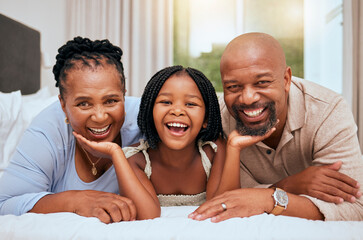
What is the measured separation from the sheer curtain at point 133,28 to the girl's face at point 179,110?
2.84m

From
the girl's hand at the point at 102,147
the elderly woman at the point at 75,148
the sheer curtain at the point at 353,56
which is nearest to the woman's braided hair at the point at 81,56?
the elderly woman at the point at 75,148

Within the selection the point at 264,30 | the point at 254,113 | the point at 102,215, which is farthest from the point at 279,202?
the point at 264,30

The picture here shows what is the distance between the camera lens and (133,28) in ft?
14.1

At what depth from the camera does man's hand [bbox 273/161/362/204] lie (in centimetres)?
130

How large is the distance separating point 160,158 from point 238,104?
1.69ft

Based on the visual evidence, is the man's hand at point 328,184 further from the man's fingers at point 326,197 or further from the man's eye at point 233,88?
the man's eye at point 233,88

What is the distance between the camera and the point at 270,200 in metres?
1.25

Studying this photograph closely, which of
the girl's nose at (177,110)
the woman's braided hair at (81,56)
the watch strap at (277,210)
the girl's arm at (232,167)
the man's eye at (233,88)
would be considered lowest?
the watch strap at (277,210)

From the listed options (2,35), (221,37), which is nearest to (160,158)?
(2,35)

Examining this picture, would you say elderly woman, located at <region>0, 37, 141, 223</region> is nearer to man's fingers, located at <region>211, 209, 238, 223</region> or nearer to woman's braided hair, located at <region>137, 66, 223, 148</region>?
woman's braided hair, located at <region>137, 66, 223, 148</region>

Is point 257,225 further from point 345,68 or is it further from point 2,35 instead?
point 345,68

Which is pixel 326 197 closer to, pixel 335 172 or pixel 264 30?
pixel 335 172

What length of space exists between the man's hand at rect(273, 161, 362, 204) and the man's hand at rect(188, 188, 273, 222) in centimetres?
22

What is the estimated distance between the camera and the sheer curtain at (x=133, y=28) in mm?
4281
